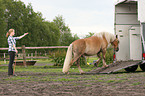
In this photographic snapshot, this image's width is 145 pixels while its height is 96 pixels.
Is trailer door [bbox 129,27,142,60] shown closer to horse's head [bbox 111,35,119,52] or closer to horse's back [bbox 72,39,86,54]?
horse's head [bbox 111,35,119,52]

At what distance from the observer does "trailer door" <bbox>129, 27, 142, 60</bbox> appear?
388 inches

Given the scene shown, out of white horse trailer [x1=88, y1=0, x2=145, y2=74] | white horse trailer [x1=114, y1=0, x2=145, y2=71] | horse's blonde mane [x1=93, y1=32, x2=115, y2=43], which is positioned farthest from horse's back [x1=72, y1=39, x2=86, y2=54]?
white horse trailer [x1=114, y1=0, x2=145, y2=71]

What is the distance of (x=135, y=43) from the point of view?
9875 mm

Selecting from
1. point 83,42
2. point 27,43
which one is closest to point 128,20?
point 83,42

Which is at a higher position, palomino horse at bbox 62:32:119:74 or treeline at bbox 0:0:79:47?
treeline at bbox 0:0:79:47

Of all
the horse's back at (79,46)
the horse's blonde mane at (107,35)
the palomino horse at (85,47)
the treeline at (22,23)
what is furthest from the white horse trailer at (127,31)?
the treeline at (22,23)

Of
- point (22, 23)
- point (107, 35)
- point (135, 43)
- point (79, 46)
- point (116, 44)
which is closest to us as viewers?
point (79, 46)

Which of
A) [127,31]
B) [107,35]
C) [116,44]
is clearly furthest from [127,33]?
[107,35]

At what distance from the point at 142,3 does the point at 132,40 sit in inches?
65.2

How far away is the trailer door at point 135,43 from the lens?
9867 mm

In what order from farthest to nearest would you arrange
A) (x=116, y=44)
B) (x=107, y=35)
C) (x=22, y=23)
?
(x=22, y=23) < (x=116, y=44) < (x=107, y=35)

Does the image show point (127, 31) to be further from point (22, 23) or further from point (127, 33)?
point (22, 23)

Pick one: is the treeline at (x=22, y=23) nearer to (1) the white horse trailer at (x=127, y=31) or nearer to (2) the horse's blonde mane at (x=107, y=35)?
(1) the white horse trailer at (x=127, y=31)

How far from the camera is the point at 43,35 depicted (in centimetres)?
4525
